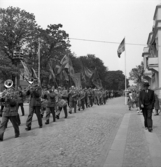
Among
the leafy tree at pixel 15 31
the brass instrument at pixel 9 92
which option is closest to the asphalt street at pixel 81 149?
the brass instrument at pixel 9 92

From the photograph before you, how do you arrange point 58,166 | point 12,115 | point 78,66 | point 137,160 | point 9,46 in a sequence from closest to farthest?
point 58,166 → point 137,160 → point 12,115 → point 9,46 → point 78,66

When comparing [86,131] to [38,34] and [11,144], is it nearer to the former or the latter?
[11,144]

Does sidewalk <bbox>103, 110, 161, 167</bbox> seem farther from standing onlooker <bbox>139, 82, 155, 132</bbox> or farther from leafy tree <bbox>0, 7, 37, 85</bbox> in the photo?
leafy tree <bbox>0, 7, 37, 85</bbox>

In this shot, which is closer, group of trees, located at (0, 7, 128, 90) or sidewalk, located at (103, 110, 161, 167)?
sidewalk, located at (103, 110, 161, 167)

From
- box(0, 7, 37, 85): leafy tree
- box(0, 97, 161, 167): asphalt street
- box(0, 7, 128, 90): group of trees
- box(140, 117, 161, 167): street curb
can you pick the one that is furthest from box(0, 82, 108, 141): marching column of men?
box(0, 7, 37, 85): leafy tree

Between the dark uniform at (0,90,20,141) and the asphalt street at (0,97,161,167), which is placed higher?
the dark uniform at (0,90,20,141)

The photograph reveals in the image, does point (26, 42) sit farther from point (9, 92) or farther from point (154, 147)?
point (154, 147)

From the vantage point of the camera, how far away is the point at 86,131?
8.84 metres

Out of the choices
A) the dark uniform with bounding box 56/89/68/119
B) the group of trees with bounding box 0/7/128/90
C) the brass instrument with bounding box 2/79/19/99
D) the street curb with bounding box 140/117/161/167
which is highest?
the group of trees with bounding box 0/7/128/90

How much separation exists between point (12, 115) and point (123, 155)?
3650 millimetres

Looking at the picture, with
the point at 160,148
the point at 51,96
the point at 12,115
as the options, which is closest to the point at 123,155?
the point at 160,148

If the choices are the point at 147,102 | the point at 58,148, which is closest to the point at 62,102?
the point at 147,102

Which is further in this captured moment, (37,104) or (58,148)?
(37,104)

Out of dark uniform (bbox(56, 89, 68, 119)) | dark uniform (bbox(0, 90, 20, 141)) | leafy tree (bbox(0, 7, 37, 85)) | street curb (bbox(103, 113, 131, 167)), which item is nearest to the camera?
street curb (bbox(103, 113, 131, 167))
